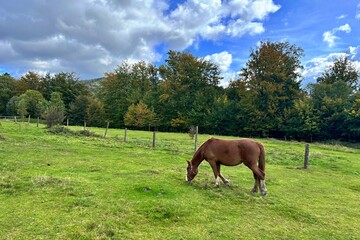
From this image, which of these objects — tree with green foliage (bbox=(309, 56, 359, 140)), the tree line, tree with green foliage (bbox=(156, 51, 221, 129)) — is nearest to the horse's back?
the tree line

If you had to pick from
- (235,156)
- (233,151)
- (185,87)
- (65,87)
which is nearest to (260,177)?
(235,156)

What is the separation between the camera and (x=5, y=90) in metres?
64.2

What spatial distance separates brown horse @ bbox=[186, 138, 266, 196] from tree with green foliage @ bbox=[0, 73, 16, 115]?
221 feet

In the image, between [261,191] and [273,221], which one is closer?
[273,221]

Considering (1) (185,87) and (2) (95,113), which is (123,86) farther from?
(1) (185,87)

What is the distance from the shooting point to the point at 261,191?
7.98m

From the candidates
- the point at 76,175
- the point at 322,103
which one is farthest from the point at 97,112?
the point at 76,175

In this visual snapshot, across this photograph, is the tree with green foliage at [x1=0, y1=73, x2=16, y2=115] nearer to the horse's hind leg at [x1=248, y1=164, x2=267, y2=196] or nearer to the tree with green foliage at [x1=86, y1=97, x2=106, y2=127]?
the tree with green foliage at [x1=86, y1=97, x2=106, y2=127]

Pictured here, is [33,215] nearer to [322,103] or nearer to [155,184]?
[155,184]

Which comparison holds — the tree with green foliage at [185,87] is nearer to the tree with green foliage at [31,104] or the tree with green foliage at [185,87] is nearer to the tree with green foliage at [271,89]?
the tree with green foliage at [271,89]

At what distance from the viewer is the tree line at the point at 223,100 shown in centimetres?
3884

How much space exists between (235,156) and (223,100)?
3902 centimetres

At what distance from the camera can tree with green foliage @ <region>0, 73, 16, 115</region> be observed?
209 ft

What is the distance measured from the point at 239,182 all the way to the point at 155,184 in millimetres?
3330
